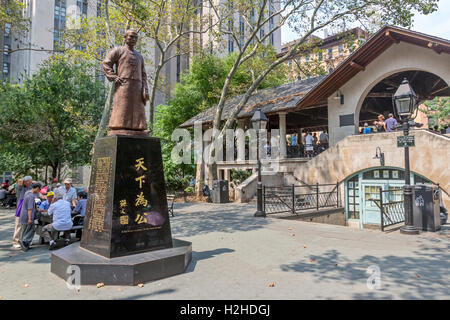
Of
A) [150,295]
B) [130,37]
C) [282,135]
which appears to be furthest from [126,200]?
[282,135]

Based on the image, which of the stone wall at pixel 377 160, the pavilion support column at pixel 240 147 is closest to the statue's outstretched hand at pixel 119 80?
the stone wall at pixel 377 160

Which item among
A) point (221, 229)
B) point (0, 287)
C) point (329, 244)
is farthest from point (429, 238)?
point (0, 287)

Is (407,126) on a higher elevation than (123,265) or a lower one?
higher

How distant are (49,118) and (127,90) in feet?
56.5

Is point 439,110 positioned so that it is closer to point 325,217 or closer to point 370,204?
point 370,204

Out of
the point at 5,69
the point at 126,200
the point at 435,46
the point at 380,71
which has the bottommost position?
the point at 126,200

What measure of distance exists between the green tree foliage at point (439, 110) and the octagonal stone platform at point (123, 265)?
29.8 m

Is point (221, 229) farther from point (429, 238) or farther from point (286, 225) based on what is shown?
point (429, 238)

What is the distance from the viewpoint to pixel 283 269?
5414 mm

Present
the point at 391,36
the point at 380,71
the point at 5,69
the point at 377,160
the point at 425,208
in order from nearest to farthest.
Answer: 1. the point at 425,208
2. the point at 377,160
3. the point at 391,36
4. the point at 380,71
5. the point at 5,69

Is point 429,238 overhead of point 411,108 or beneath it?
beneath

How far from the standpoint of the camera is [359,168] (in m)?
14.5

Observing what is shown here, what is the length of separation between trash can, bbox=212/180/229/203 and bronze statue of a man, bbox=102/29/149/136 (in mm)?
11477
